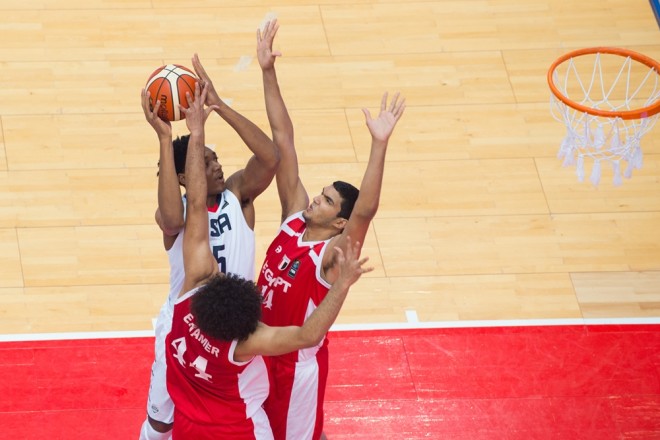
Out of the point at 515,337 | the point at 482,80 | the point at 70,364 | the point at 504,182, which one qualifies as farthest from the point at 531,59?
the point at 70,364

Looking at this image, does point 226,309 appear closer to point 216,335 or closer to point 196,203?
point 216,335

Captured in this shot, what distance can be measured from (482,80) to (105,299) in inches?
141

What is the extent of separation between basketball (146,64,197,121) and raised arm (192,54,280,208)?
0.30 feet

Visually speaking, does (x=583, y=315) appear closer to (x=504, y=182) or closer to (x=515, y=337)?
(x=515, y=337)

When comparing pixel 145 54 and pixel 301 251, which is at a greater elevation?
pixel 301 251

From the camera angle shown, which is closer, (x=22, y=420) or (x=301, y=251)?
(x=301, y=251)

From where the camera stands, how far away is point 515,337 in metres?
6.78

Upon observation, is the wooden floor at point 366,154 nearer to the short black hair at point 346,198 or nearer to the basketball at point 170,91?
the short black hair at point 346,198

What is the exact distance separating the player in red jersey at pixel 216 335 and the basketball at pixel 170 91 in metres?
0.07

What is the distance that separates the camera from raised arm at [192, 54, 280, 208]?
5.02 metres

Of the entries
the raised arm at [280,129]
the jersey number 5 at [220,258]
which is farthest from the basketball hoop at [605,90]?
the jersey number 5 at [220,258]

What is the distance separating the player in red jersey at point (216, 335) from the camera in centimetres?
430

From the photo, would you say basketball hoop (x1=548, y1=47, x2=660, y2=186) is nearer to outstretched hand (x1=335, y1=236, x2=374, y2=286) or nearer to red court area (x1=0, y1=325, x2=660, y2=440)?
red court area (x1=0, y1=325, x2=660, y2=440)

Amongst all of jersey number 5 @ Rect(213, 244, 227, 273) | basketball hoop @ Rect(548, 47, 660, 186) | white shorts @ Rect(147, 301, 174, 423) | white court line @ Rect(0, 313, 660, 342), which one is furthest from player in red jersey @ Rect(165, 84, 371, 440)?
basketball hoop @ Rect(548, 47, 660, 186)
